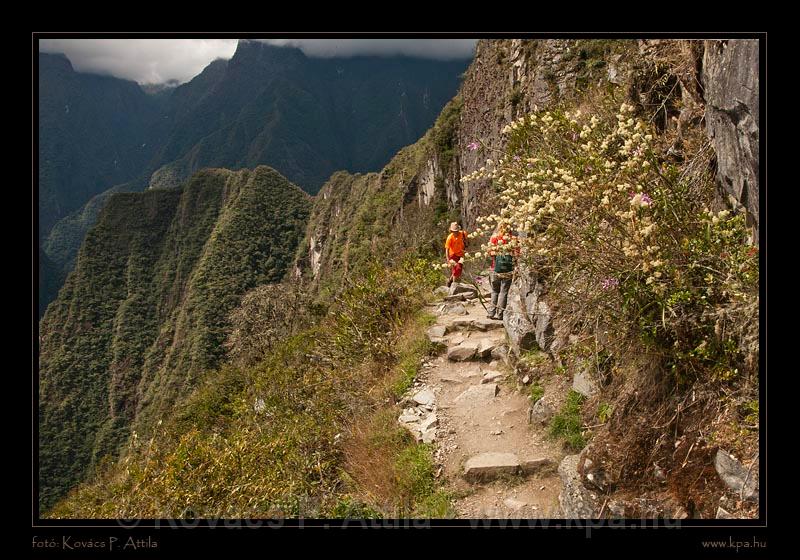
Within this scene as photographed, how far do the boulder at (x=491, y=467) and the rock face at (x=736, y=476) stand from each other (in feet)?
6.75

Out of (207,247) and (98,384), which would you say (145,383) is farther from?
(207,247)

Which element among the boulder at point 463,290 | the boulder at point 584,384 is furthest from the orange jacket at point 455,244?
the boulder at point 584,384

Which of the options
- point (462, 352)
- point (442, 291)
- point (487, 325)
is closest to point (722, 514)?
point (462, 352)

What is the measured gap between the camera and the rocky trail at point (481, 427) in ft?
16.4

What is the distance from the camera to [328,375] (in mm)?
9305

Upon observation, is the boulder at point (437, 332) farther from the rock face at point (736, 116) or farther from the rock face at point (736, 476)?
the rock face at point (736, 476)

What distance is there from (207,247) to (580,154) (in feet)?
331

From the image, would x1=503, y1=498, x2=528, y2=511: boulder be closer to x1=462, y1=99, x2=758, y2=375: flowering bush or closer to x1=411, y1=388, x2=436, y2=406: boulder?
x1=462, y1=99, x2=758, y2=375: flowering bush

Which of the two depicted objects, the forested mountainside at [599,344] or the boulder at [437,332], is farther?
the boulder at [437,332]

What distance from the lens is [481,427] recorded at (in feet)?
20.5

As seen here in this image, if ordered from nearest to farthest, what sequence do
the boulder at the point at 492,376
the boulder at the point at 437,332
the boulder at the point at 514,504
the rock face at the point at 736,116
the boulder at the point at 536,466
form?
1. the rock face at the point at 736,116
2. the boulder at the point at 514,504
3. the boulder at the point at 536,466
4. the boulder at the point at 492,376
5. the boulder at the point at 437,332

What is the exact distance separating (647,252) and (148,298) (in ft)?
383

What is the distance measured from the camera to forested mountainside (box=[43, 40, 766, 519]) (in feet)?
11.8
